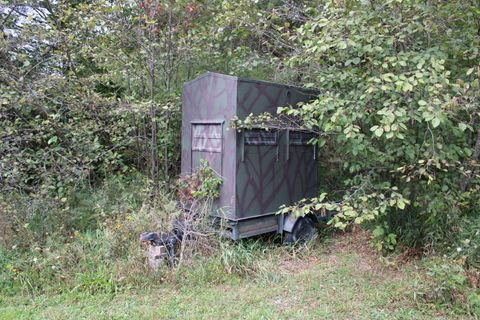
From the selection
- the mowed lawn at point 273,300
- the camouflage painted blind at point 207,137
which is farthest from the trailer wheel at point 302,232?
the camouflage painted blind at point 207,137

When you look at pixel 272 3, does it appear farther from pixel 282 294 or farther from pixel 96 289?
pixel 96 289

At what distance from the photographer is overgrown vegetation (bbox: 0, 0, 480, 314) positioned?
3717 mm

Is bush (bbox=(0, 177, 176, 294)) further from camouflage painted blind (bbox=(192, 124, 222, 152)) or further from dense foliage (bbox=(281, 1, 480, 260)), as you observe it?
dense foliage (bbox=(281, 1, 480, 260))

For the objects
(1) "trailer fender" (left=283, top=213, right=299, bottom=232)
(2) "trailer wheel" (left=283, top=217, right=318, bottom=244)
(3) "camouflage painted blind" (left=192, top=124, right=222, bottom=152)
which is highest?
A: (3) "camouflage painted blind" (left=192, top=124, right=222, bottom=152)

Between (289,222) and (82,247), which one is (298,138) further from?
(82,247)

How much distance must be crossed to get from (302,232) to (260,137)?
4.99ft

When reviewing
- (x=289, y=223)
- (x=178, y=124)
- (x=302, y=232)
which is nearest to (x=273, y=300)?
(x=289, y=223)

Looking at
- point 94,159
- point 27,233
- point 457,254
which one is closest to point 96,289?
point 27,233

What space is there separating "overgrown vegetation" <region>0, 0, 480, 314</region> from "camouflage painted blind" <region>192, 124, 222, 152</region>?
0.36 m

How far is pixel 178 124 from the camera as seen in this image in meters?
6.36

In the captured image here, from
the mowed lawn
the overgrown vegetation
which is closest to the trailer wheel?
the overgrown vegetation

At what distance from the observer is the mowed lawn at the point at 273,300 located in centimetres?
336

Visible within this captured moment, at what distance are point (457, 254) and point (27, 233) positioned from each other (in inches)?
187

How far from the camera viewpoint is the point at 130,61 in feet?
18.2
